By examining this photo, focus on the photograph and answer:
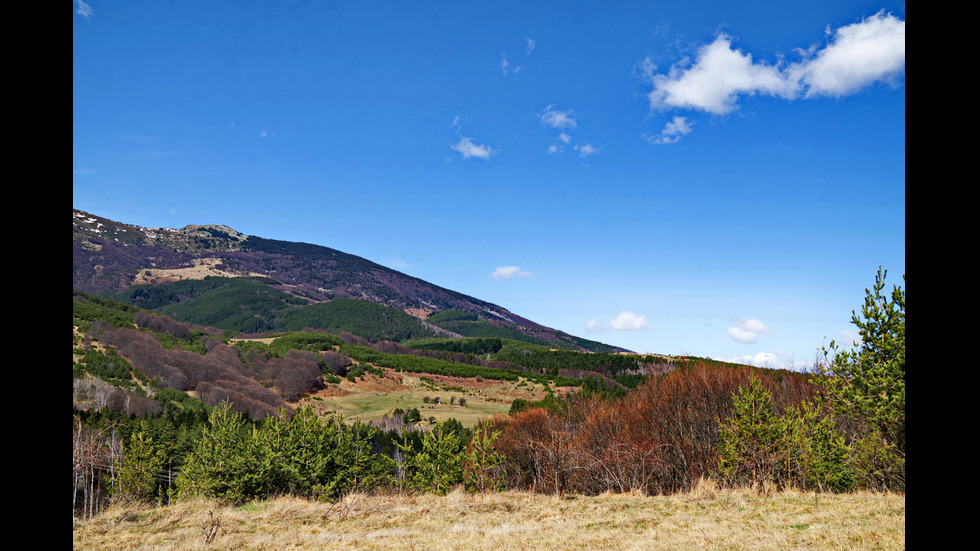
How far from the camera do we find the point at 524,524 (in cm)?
1305

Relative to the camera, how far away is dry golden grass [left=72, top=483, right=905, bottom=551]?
1034 centimetres

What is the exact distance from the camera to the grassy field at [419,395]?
115 metres

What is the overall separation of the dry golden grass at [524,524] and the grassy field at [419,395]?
87.7 metres

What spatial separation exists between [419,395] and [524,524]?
130526 mm

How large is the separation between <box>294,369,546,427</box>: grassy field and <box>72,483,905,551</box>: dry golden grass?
3453 inches

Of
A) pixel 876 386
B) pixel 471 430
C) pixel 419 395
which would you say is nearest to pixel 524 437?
pixel 471 430

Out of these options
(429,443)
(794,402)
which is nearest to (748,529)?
(429,443)

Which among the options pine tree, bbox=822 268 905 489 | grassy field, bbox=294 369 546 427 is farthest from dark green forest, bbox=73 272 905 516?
grassy field, bbox=294 369 546 427

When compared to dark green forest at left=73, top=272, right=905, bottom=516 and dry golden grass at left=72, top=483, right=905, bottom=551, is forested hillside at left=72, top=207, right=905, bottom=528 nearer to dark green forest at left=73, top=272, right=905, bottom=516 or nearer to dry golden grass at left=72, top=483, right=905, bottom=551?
dark green forest at left=73, top=272, right=905, bottom=516

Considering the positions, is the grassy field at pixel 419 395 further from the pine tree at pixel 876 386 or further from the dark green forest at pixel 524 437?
the pine tree at pixel 876 386

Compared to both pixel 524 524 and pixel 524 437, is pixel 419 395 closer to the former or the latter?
pixel 524 437
